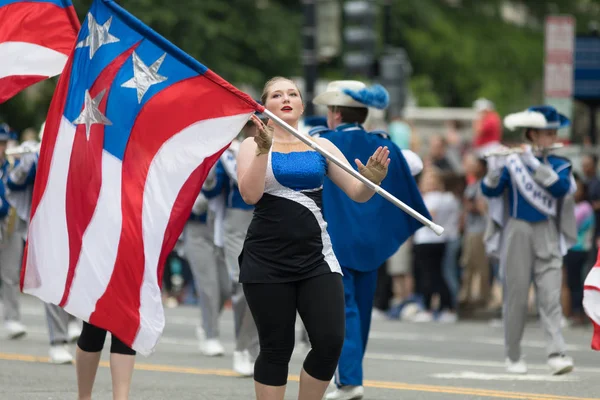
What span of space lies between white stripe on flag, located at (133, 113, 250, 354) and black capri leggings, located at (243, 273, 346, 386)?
1.90 ft

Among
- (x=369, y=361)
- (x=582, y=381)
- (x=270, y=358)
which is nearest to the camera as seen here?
(x=270, y=358)

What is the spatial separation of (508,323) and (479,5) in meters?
26.7

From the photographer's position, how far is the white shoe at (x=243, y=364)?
439 inches

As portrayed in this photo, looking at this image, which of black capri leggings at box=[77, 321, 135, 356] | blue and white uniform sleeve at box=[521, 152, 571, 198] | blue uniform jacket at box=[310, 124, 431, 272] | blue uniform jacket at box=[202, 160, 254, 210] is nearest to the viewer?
black capri leggings at box=[77, 321, 135, 356]

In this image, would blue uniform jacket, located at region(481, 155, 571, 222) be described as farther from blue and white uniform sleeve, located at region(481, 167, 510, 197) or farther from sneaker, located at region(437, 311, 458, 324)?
sneaker, located at region(437, 311, 458, 324)

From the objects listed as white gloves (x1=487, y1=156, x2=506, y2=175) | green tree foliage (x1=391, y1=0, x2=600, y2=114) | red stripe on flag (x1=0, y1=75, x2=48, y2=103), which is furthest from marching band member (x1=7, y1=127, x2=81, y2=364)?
green tree foliage (x1=391, y1=0, x2=600, y2=114)

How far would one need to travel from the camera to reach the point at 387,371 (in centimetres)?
1158

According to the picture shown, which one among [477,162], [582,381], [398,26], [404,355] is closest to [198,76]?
[582,381]

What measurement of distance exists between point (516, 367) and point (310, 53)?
9.54m

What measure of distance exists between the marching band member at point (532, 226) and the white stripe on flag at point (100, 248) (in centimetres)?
452

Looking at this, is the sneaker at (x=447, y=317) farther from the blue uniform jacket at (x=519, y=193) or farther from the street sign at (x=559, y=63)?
Result: the blue uniform jacket at (x=519, y=193)

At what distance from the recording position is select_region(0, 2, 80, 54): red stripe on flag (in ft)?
29.0

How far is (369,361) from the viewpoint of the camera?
12.5 metres

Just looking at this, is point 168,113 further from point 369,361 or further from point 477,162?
point 477,162
